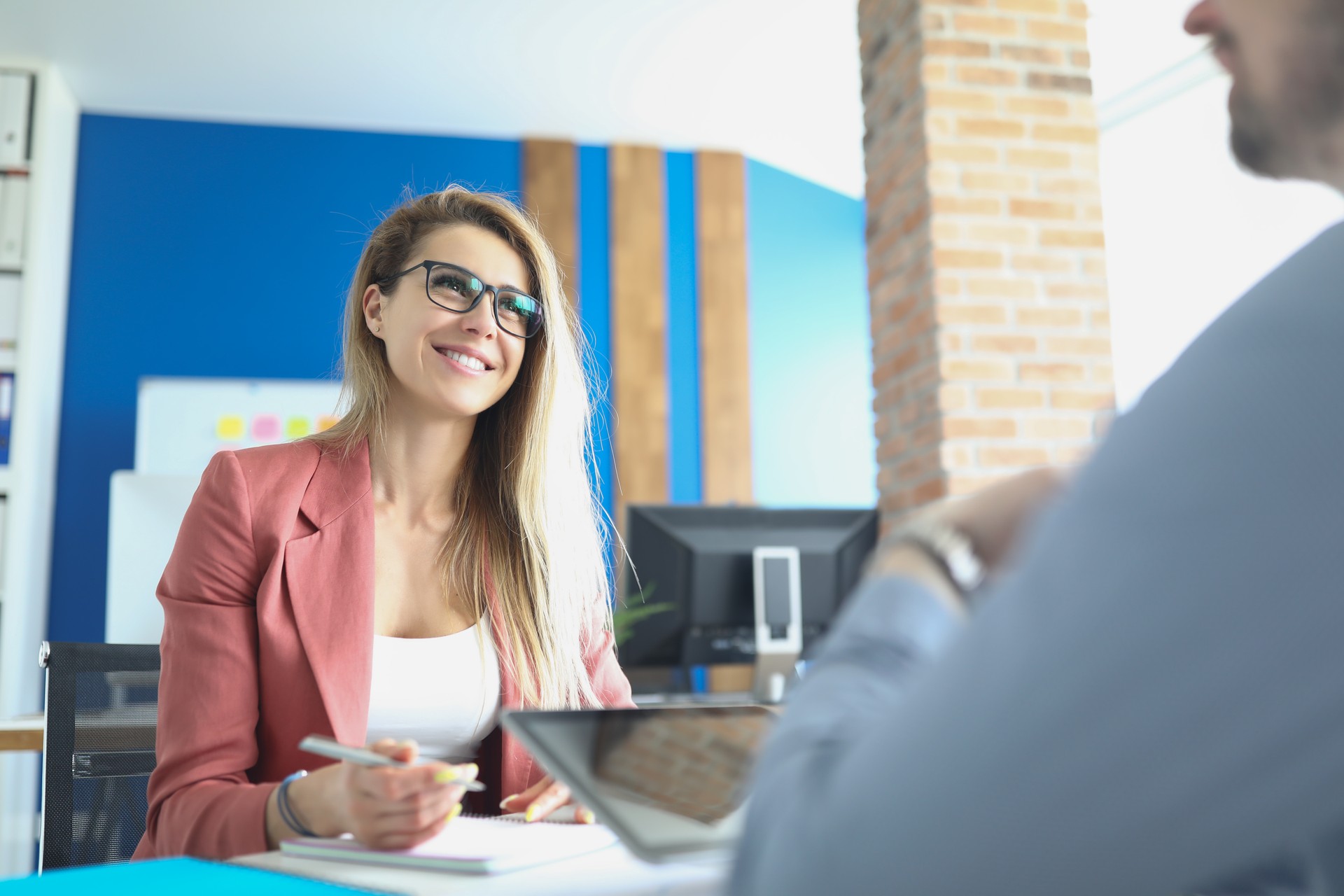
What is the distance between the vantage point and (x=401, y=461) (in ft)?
5.73

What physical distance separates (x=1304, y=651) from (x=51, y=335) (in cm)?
531

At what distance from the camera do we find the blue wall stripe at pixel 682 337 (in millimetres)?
5504

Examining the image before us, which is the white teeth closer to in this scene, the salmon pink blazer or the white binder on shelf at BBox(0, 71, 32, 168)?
the salmon pink blazer

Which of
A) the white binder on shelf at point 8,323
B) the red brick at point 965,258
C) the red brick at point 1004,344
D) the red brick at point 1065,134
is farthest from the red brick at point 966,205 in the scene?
the white binder on shelf at point 8,323

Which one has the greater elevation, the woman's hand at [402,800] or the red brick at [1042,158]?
the red brick at [1042,158]

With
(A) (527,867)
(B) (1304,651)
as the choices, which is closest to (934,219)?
(A) (527,867)

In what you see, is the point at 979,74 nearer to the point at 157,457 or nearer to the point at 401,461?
the point at 401,461

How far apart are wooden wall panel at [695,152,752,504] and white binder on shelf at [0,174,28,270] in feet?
9.89

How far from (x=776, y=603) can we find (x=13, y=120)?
13.2 ft

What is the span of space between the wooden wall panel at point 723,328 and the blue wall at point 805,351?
5 centimetres

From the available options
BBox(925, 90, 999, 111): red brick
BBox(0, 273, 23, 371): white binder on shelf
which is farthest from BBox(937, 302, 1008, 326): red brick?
BBox(0, 273, 23, 371): white binder on shelf

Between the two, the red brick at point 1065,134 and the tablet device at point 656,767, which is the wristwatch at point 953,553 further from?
the red brick at point 1065,134

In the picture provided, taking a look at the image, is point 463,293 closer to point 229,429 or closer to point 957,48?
point 957,48

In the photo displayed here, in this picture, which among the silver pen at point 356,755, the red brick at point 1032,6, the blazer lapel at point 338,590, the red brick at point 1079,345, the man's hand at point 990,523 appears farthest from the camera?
the red brick at point 1032,6
